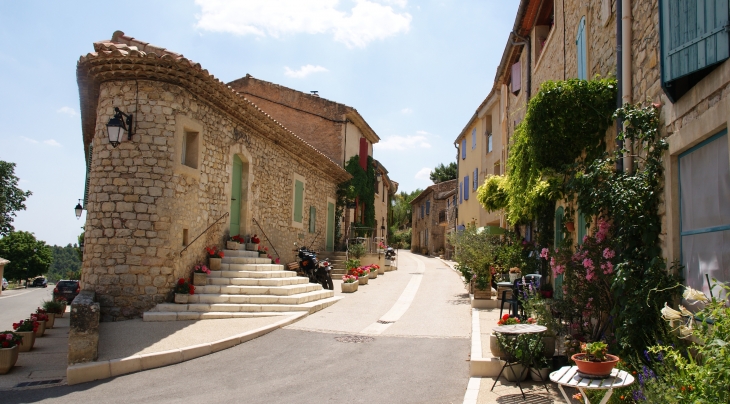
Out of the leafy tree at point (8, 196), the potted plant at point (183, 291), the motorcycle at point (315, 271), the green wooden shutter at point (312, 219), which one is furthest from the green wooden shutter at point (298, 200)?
the leafy tree at point (8, 196)

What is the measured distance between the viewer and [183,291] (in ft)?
32.0

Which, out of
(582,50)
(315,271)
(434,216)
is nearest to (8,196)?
(434,216)

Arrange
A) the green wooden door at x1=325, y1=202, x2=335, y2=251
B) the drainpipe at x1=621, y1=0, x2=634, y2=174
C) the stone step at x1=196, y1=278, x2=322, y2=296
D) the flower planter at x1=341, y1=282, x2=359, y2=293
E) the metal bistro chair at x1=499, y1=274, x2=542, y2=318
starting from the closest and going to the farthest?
the drainpipe at x1=621, y1=0, x2=634, y2=174
the metal bistro chair at x1=499, y1=274, x2=542, y2=318
the stone step at x1=196, y1=278, x2=322, y2=296
the flower planter at x1=341, y1=282, x2=359, y2=293
the green wooden door at x1=325, y1=202, x2=335, y2=251

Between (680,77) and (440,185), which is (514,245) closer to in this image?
(680,77)

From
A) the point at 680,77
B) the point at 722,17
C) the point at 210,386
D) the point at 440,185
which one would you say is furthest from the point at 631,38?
the point at 440,185

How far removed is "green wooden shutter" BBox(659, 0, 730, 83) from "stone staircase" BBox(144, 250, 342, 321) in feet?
25.1

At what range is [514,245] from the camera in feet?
40.0

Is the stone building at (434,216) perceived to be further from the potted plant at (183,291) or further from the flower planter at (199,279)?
the potted plant at (183,291)

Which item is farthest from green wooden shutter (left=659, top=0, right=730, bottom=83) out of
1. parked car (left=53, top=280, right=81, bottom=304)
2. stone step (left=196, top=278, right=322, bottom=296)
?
parked car (left=53, top=280, right=81, bottom=304)

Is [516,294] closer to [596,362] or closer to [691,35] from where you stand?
[596,362]

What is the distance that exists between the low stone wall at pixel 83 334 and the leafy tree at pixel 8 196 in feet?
158

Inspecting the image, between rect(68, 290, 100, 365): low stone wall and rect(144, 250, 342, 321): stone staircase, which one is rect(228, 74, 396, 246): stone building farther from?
rect(68, 290, 100, 365): low stone wall

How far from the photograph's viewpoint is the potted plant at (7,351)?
21.4 feet

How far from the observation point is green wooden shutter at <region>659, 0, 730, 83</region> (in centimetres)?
385
